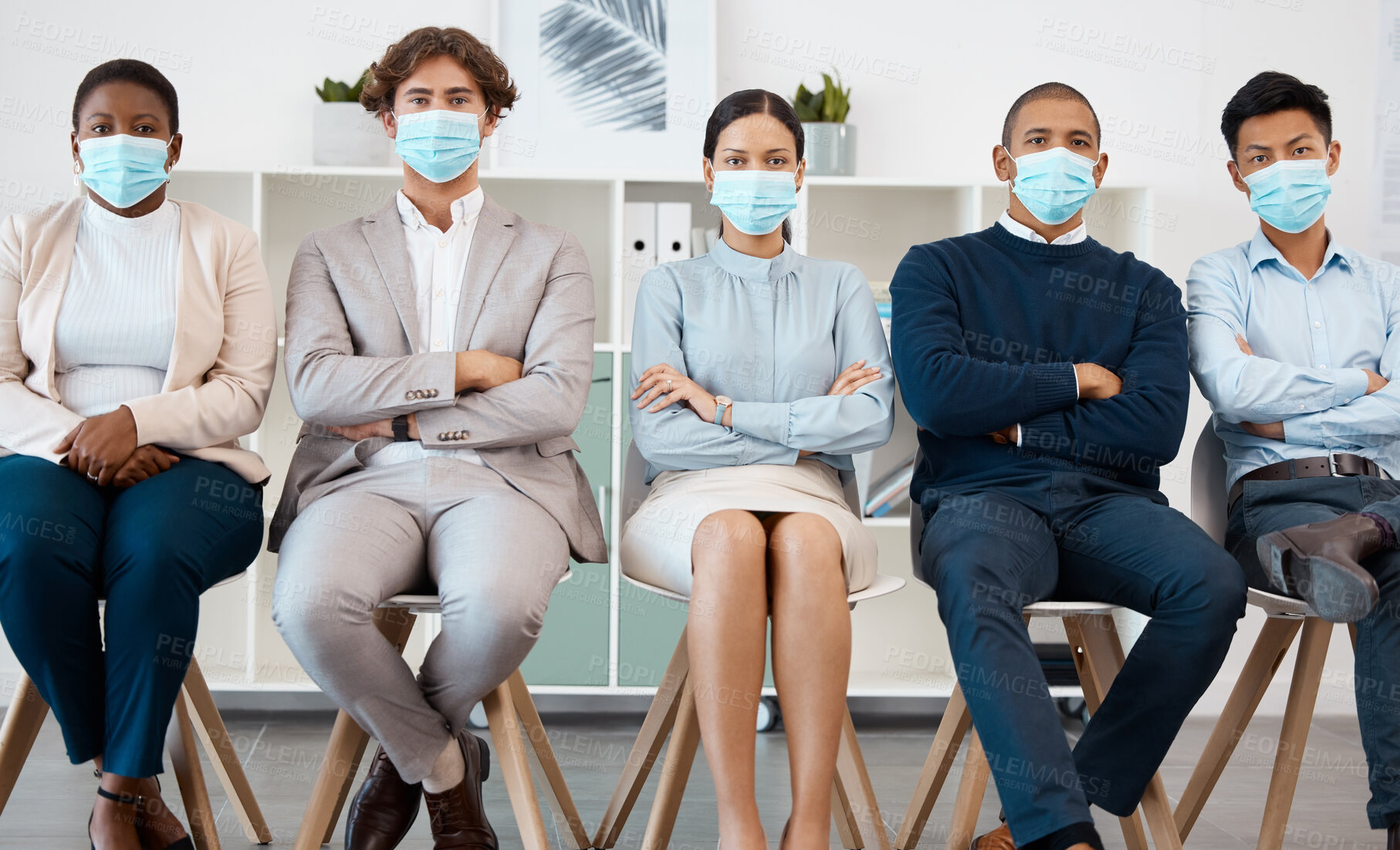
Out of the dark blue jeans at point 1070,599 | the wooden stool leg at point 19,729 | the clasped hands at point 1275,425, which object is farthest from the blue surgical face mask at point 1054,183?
the wooden stool leg at point 19,729

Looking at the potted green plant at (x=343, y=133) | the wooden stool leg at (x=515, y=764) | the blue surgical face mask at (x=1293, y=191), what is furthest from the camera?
the potted green plant at (x=343, y=133)

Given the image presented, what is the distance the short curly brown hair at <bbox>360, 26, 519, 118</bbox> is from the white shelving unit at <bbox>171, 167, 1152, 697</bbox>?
0.79 metres

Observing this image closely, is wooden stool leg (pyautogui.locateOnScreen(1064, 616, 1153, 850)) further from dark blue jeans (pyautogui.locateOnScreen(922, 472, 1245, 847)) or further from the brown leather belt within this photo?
the brown leather belt

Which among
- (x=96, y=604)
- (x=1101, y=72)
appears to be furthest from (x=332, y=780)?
(x=1101, y=72)

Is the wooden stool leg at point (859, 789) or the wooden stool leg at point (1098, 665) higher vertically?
the wooden stool leg at point (1098, 665)

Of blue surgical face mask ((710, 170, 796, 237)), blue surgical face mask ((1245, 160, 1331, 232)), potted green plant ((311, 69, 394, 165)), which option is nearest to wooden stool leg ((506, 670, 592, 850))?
blue surgical face mask ((710, 170, 796, 237))

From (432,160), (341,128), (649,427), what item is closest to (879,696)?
(649,427)

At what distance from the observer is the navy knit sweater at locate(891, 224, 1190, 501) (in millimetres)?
1949

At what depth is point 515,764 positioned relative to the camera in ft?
5.86

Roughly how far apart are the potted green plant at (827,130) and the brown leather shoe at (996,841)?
1823mm

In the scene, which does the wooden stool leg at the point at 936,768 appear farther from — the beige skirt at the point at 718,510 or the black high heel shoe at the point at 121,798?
the black high heel shoe at the point at 121,798

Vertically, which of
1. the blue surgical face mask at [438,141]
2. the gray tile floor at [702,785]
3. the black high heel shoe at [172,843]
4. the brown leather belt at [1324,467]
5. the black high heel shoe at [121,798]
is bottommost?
the gray tile floor at [702,785]

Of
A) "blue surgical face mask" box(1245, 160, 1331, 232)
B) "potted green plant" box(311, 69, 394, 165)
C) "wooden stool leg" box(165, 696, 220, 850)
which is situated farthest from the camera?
"potted green plant" box(311, 69, 394, 165)

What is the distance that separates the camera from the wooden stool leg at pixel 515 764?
1763 millimetres
